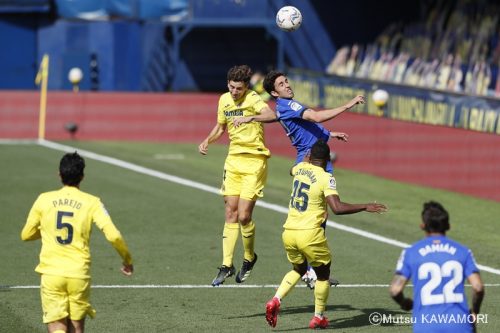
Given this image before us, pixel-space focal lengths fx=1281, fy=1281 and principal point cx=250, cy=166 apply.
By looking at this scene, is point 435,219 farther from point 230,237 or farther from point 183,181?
point 183,181

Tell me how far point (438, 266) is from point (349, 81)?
2187 centimetres

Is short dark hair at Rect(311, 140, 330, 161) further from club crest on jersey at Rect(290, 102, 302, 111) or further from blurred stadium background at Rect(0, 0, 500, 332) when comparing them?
blurred stadium background at Rect(0, 0, 500, 332)

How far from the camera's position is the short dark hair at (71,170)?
1045cm

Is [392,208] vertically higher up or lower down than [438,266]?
lower down

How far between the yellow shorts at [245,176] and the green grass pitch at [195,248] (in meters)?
1.20

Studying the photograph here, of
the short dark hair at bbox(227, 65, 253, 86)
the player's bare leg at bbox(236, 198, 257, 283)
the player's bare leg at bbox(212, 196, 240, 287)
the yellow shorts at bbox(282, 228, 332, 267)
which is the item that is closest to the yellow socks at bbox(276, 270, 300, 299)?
the yellow shorts at bbox(282, 228, 332, 267)

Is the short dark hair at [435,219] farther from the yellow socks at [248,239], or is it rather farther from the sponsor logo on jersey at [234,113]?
the sponsor logo on jersey at [234,113]

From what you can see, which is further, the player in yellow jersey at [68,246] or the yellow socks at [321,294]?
the yellow socks at [321,294]

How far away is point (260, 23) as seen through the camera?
35156mm

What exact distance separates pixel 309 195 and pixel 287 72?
2190 cm

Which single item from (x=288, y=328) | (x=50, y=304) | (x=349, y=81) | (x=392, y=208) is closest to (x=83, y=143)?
(x=349, y=81)

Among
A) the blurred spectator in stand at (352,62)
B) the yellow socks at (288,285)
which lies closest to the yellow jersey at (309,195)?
the yellow socks at (288,285)

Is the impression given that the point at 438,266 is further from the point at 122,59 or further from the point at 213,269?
the point at 122,59

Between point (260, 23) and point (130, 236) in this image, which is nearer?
point (130, 236)
